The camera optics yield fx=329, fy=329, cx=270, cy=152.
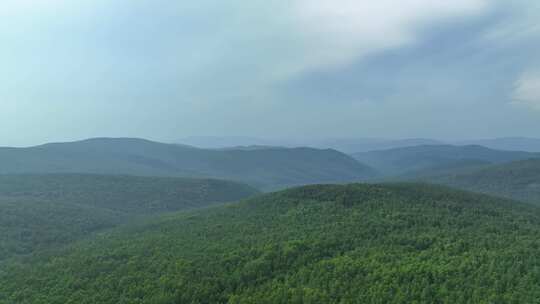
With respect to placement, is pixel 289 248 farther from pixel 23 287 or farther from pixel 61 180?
pixel 61 180

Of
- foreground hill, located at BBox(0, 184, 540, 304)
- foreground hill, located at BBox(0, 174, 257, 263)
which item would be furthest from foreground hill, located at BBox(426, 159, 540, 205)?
foreground hill, located at BBox(0, 174, 257, 263)

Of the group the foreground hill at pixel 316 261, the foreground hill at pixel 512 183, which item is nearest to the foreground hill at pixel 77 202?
the foreground hill at pixel 316 261

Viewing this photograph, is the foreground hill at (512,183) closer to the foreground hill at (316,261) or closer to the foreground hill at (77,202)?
the foreground hill at (316,261)

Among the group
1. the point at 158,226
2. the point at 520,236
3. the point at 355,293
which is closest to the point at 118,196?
the point at 158,226

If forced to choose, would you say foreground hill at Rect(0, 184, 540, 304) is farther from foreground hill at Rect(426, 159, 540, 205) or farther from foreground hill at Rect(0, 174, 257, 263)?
foreground hill at Rect(426, 159, 540, 205)

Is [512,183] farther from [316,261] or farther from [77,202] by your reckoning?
[77,202]
